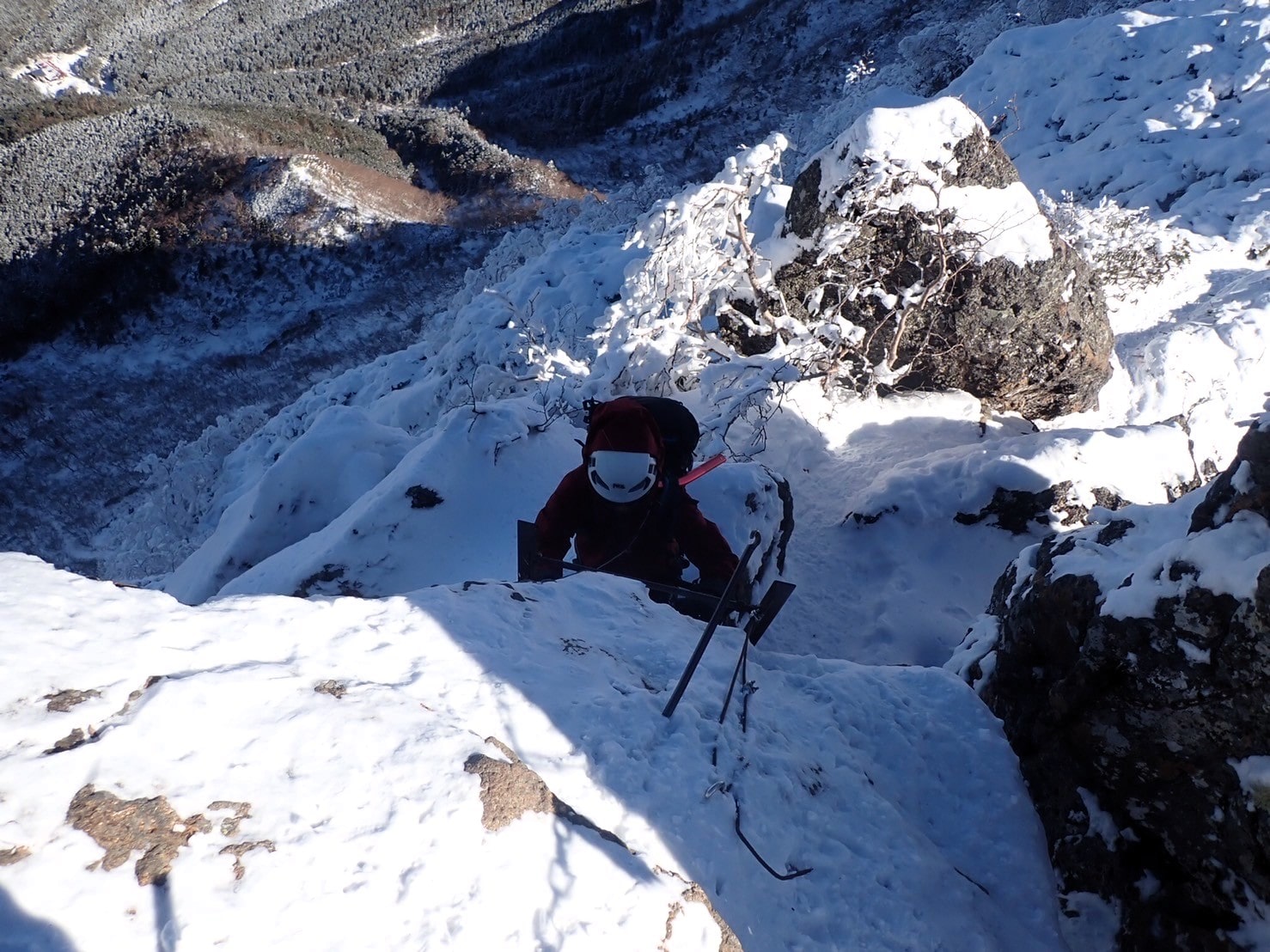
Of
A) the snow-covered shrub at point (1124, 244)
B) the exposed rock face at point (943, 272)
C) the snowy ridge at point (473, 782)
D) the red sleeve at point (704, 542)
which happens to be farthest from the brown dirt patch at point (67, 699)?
the snow-covered shrub at point (1124, 244)

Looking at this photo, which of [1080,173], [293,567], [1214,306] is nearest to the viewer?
[293,567]

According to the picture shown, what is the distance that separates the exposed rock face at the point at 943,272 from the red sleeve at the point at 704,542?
137 inches

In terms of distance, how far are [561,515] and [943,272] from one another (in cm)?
466

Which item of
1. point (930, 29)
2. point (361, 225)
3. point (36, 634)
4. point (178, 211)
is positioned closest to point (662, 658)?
point (36, 634)

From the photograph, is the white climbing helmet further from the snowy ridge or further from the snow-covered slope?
the snowy ridge

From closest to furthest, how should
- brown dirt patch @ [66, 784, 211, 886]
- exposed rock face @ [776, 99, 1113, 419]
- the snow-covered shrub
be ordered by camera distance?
1. brown dirt patch @ [66, 784, 211, 886]
2. exposed rock face @ [776, 99, 1113, 419]
3. the snow-covered shrub

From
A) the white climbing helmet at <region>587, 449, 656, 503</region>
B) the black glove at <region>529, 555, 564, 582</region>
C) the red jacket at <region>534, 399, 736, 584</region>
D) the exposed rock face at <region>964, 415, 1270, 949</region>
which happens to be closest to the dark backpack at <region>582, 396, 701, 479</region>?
the red jacket at <region>534, 399, 736, 584</region>

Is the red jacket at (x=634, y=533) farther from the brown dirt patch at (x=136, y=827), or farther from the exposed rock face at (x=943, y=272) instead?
the exposed rock face at (x=943, y=272)

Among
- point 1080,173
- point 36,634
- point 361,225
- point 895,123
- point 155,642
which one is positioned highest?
point 36,634

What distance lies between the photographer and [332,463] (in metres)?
6.03

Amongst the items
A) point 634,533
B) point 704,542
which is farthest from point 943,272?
point 634,533

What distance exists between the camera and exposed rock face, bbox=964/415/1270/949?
2098 mm

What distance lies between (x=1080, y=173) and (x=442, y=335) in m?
10.0

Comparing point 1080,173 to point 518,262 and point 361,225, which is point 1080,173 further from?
point 361,225
